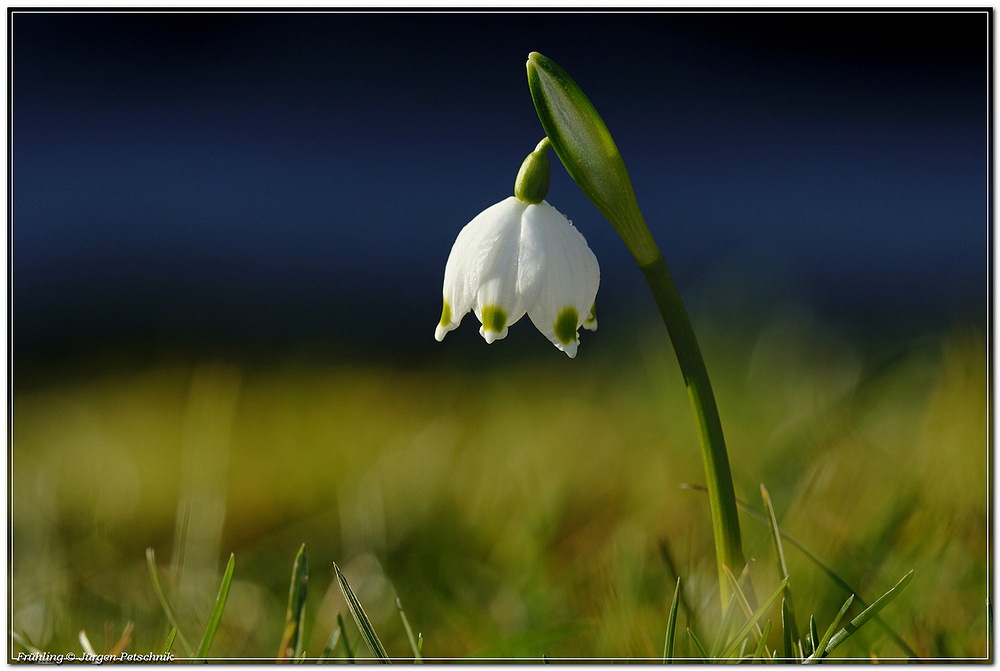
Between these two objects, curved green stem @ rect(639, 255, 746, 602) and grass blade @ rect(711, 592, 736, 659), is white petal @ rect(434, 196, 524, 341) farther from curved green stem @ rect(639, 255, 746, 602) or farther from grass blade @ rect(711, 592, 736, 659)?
grass blade @ rect(711, 592, 736, 659)

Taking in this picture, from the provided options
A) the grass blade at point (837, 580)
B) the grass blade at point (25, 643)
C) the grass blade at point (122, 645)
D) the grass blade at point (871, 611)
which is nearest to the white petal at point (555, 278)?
the grass blade at point (837, 580)

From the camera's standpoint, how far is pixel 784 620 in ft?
1.82

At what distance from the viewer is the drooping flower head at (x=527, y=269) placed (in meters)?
0.53

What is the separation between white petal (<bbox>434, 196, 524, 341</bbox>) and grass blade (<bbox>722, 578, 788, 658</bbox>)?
314mm

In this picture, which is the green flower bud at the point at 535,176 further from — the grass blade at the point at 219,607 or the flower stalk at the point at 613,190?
the grass blade at the point at 219,607

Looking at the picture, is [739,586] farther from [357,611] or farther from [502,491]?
[502,491]

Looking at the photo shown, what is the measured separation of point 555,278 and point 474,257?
69 mm

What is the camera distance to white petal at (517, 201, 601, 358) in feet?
1.74

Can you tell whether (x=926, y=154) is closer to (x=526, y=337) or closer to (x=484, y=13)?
(x=484, y=13)

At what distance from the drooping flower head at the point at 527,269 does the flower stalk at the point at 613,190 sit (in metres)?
0.04

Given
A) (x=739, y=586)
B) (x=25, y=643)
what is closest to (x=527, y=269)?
(x=739, y=586)

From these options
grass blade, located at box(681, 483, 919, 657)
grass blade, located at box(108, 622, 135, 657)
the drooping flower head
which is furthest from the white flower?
grass blade, located at box(108, 622, 135, 657)

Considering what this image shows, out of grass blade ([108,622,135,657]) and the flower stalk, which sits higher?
the flower stalk

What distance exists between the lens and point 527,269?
21.0 inches
